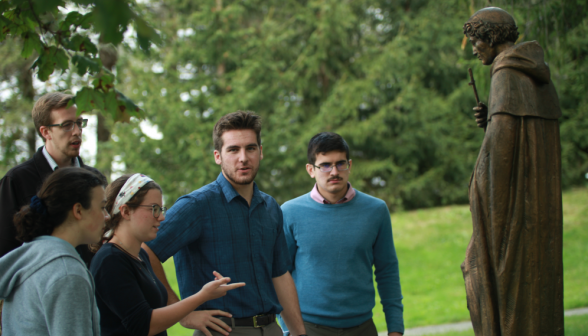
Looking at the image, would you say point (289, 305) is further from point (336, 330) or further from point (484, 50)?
point (484, 50)

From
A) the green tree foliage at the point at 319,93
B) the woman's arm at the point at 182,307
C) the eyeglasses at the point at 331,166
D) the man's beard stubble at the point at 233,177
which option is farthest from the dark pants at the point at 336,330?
the green tree foliage at the point at 319,93

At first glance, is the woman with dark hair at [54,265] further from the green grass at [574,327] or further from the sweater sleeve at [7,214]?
the green grass at [574,327]

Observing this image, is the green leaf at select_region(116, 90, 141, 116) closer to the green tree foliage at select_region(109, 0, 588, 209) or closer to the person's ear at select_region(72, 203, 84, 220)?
the person's ear at select_region(72, 203, 84, 220)

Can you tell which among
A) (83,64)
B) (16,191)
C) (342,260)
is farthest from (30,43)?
(342,260)

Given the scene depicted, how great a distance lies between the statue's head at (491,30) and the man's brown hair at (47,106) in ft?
8.15

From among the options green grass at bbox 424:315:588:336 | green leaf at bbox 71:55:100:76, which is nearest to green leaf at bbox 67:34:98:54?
green leaf at bbox 71:55:100:76

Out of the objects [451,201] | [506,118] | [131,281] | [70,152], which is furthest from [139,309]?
[451,201]

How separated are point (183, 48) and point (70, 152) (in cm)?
1282

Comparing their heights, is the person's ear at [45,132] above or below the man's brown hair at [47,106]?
below

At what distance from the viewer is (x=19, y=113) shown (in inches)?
554

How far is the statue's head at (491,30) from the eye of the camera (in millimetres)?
2689

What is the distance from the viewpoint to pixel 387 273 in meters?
3.69

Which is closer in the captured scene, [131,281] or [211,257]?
[131,281]

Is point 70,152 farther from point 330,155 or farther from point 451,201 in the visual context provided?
point 451,201
